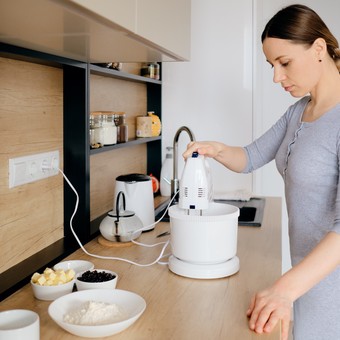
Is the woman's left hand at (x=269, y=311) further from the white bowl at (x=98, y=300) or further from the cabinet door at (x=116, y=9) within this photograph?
the cabinet door at (x=116, y=9)

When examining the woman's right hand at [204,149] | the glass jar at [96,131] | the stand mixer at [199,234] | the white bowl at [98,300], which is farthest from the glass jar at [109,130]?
the white bowl at [98,300]

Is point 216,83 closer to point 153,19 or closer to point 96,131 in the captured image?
point 96,131

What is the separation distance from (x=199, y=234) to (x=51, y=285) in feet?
1.40

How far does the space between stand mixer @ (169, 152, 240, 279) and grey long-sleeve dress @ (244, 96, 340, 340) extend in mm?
231

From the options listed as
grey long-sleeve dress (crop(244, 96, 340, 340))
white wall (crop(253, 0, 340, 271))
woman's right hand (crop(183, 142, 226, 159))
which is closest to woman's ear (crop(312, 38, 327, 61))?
grey long-sleeve dress (crop(244, 96, 340, 340))

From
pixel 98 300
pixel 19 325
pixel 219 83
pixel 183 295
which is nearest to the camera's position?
pixel 19 325

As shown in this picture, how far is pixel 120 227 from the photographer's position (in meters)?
1.79

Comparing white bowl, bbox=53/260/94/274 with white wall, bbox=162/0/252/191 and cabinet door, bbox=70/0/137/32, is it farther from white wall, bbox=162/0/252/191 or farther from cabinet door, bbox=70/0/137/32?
white wall, bbox=162/0/252/191

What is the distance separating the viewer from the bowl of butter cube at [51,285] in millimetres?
1278

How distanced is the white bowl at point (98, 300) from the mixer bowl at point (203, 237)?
0.31m

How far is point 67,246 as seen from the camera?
1.78m

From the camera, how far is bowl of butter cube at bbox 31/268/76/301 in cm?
128

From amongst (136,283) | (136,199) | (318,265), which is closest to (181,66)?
(136,199)

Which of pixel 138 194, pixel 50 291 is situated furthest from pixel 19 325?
pixel 138 194
